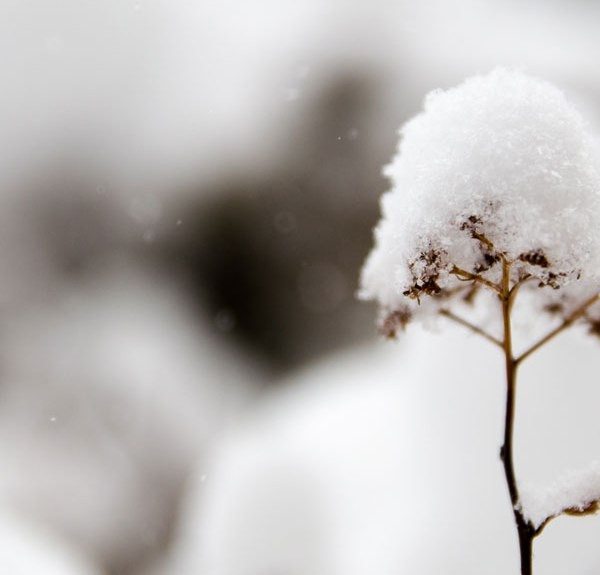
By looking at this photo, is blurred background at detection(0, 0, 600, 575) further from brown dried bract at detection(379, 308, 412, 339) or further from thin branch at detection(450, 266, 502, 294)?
thin branch at detection(450, 266, 502, 294)

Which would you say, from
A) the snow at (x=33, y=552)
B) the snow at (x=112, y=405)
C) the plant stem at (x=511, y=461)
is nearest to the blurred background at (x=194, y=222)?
the snow at (x=112, y=405)

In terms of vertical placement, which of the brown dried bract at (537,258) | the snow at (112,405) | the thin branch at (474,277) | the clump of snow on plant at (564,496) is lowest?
the clump of snow on plant at (564,496)

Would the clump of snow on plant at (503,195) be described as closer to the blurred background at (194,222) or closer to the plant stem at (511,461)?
the plant stem at (511,461)

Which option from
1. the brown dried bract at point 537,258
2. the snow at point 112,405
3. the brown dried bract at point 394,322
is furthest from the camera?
the snow at point 112,405

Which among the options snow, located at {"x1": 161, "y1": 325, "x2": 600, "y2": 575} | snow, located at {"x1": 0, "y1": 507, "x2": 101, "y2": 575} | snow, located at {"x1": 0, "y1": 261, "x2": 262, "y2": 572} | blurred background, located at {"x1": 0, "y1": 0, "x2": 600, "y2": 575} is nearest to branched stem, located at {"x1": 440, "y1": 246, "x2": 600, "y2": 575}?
snow, located at {"x1": 161, "y1": 325, "x2": 600, "y2": 575}

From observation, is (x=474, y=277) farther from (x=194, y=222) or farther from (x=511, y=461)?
(x=194, y=222)

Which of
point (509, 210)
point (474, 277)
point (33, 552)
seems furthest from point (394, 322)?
point (33, 552)

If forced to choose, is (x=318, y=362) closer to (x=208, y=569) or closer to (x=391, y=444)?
(x=391, y=444)
